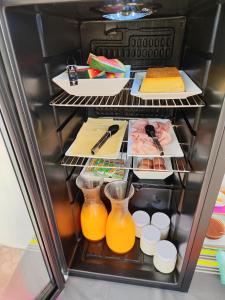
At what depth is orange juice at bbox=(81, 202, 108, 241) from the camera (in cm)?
108

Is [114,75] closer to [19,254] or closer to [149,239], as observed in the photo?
[149,239]

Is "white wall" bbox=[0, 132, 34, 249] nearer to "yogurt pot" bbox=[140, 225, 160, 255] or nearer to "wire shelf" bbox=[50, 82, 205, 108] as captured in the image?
"wire shelf" bbox=[50, 82, 205, 108]

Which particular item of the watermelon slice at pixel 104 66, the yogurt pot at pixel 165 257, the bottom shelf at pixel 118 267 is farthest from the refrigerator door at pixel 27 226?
the yogurt pot at pixel 165 257

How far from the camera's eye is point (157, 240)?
1.05 m

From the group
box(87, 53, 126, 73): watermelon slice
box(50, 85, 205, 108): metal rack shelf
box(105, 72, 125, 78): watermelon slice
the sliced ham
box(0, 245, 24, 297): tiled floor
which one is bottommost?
box(0, 245, 24, 297): tiled floor

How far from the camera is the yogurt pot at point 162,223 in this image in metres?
1.11

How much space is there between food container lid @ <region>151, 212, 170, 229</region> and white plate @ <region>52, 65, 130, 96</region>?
757mm

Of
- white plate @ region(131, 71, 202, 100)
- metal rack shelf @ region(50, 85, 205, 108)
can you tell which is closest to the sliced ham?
metal rack shelf @ region(50, 85, 205, 108)

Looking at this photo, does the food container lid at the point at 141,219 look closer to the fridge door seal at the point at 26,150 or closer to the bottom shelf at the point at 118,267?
the bottom shelf at the point at 118,267

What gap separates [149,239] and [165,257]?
11cm

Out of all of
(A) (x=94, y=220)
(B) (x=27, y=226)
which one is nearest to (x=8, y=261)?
(B) (x=27, y=226)

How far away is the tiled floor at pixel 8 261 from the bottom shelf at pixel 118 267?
29 cm

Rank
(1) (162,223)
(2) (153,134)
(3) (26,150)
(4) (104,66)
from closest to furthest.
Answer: (3) (26,150) → (4) (104,66) → (2) (153,134) → (1) (162,223)

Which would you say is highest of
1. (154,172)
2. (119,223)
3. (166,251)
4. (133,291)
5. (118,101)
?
(118,101)
